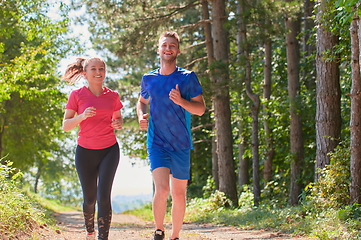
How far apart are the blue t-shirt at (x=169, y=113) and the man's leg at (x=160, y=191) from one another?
283mm

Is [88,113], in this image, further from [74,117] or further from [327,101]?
[327,101]

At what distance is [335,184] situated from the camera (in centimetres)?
841

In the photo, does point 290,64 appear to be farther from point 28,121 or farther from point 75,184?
point 75,184

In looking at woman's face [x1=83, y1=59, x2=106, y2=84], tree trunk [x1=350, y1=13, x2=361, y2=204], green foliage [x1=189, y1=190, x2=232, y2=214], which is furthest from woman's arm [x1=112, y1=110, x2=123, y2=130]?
green foliage [x1=189, y1=190, x2=232, y2=214]

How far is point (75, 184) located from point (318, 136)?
5328 cm

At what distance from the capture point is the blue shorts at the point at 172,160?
492cm

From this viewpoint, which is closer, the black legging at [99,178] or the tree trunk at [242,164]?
the black legging at [99,178]

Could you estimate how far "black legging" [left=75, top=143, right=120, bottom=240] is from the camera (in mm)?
5004

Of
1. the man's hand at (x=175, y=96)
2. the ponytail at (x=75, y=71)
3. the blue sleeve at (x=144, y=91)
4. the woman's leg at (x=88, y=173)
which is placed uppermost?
the ponytail at (x=75, y=71)

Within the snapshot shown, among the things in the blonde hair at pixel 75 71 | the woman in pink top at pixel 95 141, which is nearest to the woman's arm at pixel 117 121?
the woman in pink top at pixel 95 141

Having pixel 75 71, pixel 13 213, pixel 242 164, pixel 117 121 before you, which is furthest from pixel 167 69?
pixel 242 164

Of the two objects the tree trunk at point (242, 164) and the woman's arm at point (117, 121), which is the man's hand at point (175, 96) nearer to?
the woman's arm at point (117, 121)

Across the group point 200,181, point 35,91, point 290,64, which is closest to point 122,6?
point 35,91

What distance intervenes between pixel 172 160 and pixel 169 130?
338 millimetres
